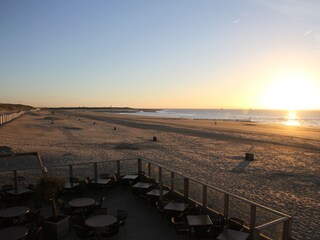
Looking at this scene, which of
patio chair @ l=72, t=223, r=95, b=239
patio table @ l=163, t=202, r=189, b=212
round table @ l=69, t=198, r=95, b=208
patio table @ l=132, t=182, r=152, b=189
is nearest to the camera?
patio chair @ l=72, t=223, r=95, b=239

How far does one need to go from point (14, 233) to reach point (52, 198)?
1160 millimetres

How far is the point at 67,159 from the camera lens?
1872 cm

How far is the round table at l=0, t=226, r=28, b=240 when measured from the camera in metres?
6.28

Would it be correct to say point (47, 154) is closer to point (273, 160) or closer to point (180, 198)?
point (180, 198)

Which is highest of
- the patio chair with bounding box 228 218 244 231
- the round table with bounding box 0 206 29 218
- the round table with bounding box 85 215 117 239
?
the round table with bounding box 85 215 117 239

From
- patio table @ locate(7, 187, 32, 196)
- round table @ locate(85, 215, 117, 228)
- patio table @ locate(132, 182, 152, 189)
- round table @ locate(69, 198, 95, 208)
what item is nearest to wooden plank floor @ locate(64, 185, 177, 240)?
patio table @ locate(132, 182, 152, 189)

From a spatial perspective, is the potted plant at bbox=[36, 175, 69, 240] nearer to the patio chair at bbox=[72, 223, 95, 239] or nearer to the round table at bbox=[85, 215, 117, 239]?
the patio chair at bbox=[72, 223, 95, 239]

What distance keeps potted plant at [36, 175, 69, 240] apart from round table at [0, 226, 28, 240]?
2.34ft

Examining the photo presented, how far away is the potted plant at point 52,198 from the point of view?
6.90m

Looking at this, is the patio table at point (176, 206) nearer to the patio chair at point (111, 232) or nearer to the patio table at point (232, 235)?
the patio table at point (232, 235)

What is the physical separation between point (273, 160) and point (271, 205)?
34.0 feet

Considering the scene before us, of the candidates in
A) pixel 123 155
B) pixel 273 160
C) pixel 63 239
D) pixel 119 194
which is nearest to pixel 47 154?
pixel 123 155

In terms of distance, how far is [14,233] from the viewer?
6484mm

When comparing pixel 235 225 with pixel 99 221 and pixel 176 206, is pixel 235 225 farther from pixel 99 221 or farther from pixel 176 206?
pixel 99 221
